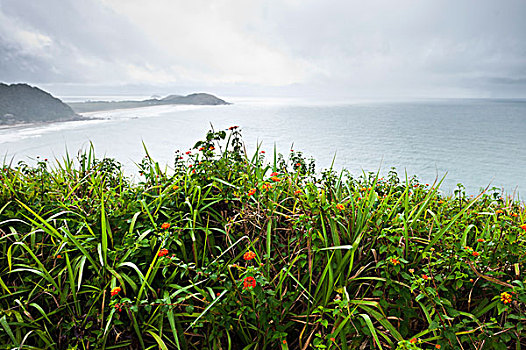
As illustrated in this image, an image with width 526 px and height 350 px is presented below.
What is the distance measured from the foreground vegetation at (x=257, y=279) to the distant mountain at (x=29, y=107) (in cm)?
399

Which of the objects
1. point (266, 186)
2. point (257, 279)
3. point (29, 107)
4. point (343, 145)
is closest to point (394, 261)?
point (257, 279)

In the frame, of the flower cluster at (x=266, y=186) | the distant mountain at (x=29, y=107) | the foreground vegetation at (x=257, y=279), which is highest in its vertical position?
the distant mountain at (x=29, y=107)

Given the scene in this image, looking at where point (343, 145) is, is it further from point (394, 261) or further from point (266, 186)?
point (394, 261)

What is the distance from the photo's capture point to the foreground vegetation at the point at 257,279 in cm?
94

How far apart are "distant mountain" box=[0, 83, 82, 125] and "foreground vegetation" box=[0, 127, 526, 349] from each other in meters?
3.99

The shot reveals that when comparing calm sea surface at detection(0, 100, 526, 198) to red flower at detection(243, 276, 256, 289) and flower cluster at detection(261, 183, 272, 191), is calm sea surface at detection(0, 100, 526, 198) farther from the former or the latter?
red flower at detection(243, 276, 256, 289)

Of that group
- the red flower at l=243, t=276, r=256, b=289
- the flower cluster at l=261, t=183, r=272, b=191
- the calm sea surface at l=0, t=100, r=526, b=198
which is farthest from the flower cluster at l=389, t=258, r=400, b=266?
the calm sea surface at l=0, t=100, r=526, b=198

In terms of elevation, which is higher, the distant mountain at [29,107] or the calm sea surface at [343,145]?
the distant mountain at [29,107]

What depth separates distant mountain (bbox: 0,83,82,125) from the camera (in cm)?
438

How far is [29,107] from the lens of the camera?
16.2ft

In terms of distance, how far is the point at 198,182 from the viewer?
1443 mm

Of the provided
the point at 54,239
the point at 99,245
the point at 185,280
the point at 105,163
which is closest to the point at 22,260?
the point at 54,239

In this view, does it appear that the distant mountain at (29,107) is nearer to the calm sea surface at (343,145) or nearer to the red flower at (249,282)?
the calm sea surface at (343,145)

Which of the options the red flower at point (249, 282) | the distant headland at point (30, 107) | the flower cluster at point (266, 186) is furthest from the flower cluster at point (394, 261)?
the distant headland at point (30, 107)
